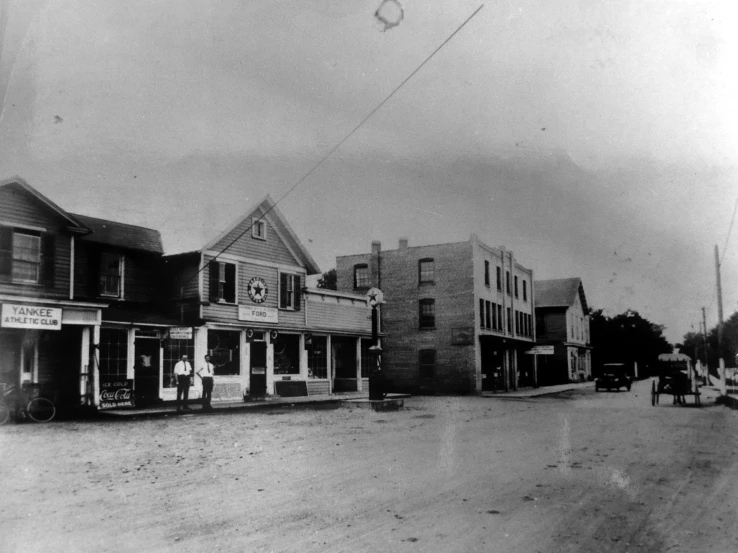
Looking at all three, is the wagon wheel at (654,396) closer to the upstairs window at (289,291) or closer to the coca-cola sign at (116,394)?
the upstairs window at (289,291)

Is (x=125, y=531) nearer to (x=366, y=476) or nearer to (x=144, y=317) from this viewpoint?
(x=366, y=476)

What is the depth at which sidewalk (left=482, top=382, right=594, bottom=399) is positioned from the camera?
2775 centimetres

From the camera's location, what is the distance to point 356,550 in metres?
4.95

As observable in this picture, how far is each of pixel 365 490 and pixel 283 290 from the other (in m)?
17.5

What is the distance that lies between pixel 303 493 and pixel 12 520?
268 cm

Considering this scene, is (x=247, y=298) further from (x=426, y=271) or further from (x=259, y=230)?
(x=426, y=271)

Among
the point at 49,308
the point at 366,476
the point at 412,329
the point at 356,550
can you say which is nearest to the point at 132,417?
the point at 49,308

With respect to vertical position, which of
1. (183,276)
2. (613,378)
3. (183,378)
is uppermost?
(183,276)

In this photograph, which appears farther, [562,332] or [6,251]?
[562,332]

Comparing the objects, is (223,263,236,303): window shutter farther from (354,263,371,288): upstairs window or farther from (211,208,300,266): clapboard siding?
(354,263,371,288): upstairs window

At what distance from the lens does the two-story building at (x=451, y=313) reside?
32094 millimetres

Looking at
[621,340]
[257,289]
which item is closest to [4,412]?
[257,289]

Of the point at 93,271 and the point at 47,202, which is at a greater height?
the point at 47,202

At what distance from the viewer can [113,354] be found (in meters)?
18.3
